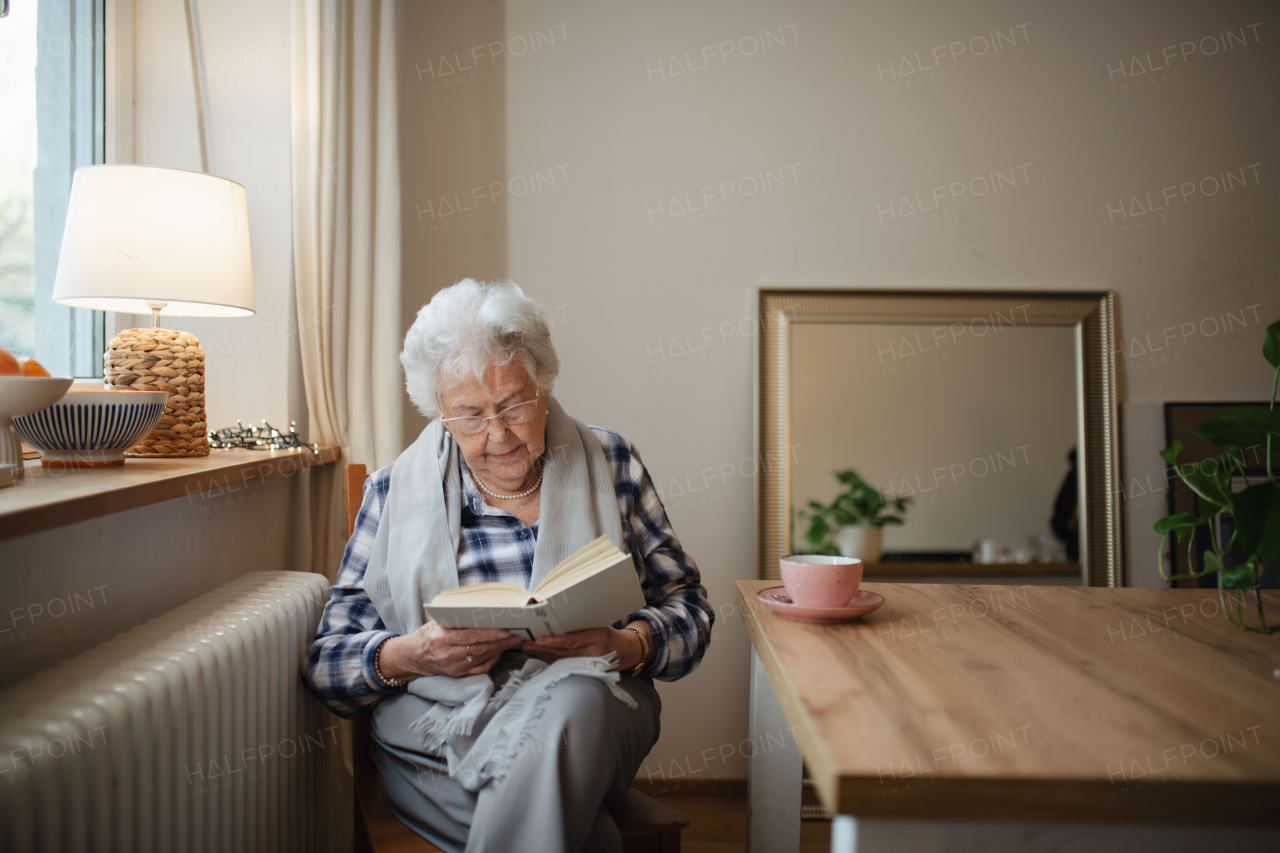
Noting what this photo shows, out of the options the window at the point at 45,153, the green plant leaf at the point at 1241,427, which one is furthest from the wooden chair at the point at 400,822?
the green plant leaf at the point at 1241,427

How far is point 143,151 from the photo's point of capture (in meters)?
1.81

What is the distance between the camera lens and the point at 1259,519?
0.89 metres

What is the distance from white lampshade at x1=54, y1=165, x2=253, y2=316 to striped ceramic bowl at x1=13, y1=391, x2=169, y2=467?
0.74 ft

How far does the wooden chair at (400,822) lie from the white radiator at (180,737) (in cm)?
10

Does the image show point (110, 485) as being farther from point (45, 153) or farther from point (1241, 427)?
point (1241, 427)

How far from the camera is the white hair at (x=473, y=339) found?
1322mm

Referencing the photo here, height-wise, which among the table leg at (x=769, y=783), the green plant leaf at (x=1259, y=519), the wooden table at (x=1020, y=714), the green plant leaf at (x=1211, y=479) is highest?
the green plant leaf at (x=1211, y=479)

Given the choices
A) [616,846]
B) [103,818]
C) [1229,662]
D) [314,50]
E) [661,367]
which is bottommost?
[616,846]

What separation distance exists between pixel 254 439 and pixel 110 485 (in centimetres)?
71

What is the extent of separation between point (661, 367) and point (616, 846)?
1.46 meters

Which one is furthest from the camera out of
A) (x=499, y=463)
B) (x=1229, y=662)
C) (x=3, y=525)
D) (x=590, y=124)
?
(x=590, y=124)

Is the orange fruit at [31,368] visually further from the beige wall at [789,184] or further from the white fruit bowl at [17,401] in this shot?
the beige wall at [789,184]

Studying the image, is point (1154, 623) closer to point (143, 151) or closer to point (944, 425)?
point (944, 425)

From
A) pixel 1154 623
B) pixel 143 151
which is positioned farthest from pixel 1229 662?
pixel 143 151
